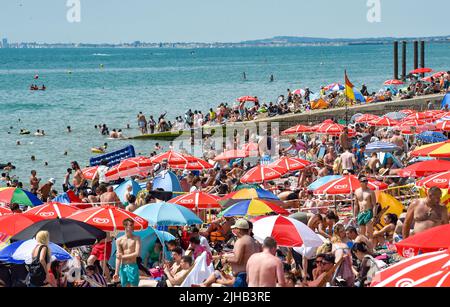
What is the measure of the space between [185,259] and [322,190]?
466 cm

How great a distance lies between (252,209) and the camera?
12148mm

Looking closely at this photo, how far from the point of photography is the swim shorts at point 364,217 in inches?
482

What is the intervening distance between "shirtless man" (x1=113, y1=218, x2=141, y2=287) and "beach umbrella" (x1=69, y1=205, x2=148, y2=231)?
1103mm

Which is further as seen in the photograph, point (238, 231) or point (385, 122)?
point (385, 122)

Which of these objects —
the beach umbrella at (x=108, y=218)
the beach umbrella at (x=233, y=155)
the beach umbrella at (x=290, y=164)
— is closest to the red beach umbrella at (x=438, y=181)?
the beach umbrella at (x=108, y=218)

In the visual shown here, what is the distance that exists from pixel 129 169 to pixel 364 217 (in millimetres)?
8548

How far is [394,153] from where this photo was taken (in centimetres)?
2131

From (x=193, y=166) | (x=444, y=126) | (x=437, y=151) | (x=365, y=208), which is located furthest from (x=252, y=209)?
(x=444, y=126)

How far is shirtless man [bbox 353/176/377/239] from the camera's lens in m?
12.3

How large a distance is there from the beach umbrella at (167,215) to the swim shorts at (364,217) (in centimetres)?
234

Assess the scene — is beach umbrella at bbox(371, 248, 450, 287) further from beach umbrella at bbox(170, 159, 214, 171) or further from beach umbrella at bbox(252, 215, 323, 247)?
beach umbrella at bbox(170, 159, 214, 171)

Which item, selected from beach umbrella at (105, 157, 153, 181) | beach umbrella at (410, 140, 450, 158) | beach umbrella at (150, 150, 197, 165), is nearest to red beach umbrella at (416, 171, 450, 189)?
beach umbrella at (410, 140, 450, 158)

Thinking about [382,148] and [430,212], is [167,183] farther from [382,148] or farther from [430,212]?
[430,212]
